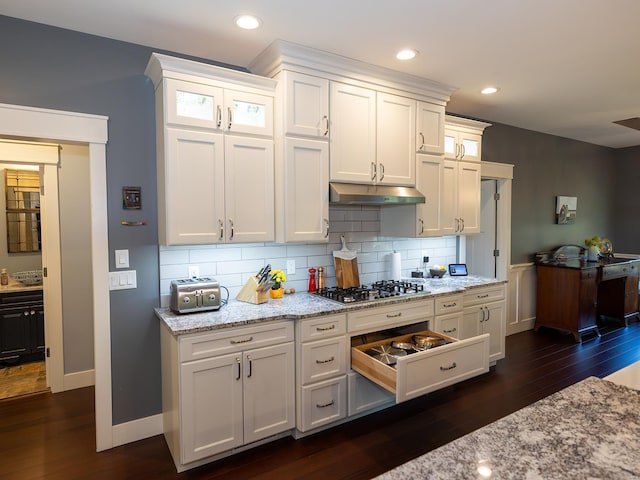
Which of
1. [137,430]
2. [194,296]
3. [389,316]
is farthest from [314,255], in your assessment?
[137,430]

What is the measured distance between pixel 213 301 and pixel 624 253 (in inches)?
264

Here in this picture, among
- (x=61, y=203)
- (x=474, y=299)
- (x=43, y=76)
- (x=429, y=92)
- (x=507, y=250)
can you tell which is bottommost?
(x=474, y=299)

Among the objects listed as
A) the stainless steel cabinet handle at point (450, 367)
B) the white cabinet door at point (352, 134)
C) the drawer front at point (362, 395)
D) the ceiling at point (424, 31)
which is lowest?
the drawer front at point (362, 395)

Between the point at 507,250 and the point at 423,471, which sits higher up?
the point at 507,250

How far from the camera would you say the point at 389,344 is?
278 centimetres

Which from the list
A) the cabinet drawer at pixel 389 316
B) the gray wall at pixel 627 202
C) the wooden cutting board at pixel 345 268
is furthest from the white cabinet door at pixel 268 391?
the gray wall at pixel 627 202

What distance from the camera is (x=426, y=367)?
224cm

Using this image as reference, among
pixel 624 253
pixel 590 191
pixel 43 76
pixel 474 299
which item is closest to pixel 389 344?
pixel 474 299

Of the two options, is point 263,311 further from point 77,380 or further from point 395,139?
point 77,380

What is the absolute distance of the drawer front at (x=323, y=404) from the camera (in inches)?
97.3

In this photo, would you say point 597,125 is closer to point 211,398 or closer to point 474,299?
point 474,299

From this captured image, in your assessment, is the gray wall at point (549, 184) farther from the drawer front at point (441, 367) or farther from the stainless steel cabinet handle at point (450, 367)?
the stainless steel cabinet handle at point (450, 367)

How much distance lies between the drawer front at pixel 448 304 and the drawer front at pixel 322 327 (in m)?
0.94

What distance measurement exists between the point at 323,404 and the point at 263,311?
757 mm
